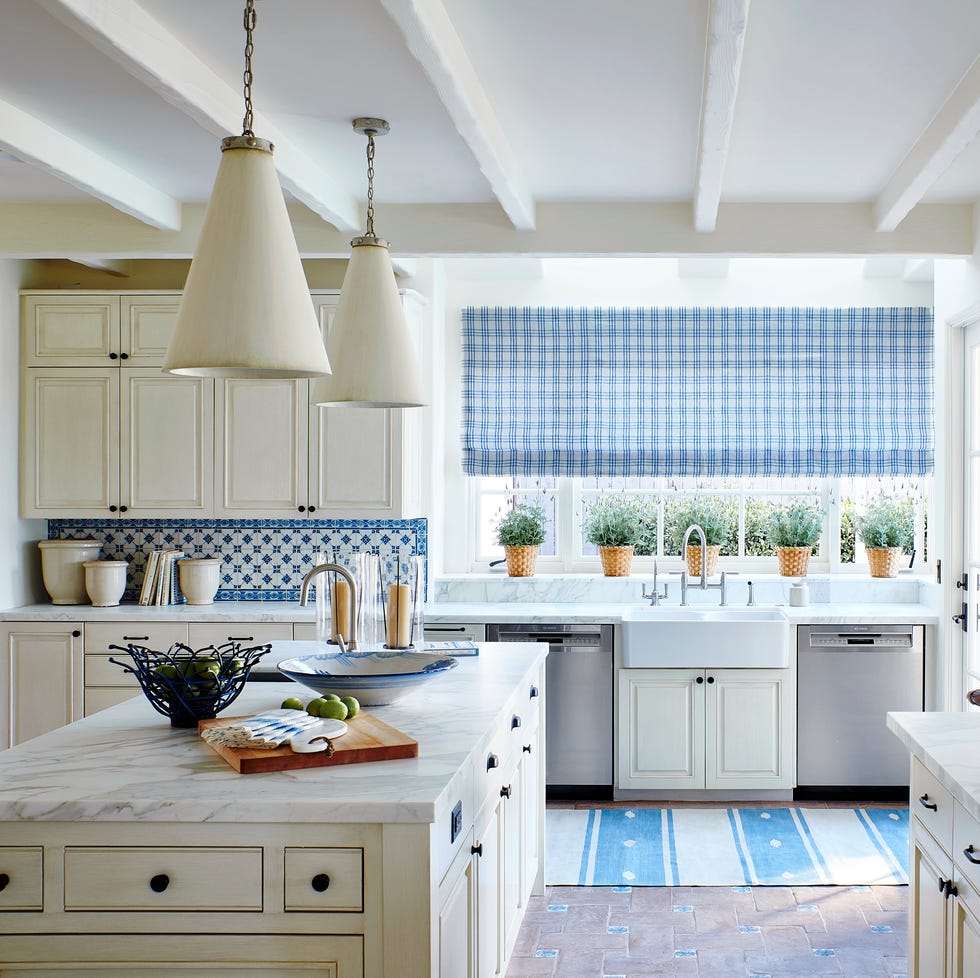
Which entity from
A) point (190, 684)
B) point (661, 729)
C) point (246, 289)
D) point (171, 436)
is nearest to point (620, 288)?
point (661, 729)

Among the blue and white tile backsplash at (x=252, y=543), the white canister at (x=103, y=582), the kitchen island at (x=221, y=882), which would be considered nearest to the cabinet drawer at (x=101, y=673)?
the white canister at (x=103, y=582)

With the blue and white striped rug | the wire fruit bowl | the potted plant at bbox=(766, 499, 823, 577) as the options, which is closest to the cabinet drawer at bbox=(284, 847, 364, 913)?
the wire fruit bowl

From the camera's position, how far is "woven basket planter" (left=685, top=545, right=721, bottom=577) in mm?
5711

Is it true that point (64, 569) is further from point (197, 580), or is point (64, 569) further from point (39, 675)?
point (197, 580)

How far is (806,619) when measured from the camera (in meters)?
5.02

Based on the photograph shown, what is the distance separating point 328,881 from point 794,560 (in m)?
4.15

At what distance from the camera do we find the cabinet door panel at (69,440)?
16.9ft

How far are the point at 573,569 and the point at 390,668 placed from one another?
3093 millimetres

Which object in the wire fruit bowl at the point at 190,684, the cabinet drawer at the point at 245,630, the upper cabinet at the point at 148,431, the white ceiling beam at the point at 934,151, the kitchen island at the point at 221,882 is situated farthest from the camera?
the upper cabinet at the point at 148,431

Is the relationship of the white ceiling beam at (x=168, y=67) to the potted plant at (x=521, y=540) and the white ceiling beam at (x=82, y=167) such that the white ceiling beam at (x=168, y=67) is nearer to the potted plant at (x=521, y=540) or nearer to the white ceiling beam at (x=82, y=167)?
the white ceiling beam at (x=82, y=167)

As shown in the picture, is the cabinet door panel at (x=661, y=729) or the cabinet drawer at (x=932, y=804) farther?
the cabinet door panel at (x=661, y=729)

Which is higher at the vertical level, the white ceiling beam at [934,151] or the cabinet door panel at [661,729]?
the white ceiling beam at [934,151]

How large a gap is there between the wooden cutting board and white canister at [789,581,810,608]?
11.4 feet

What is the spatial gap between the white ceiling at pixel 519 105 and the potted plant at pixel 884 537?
1.82 meters
